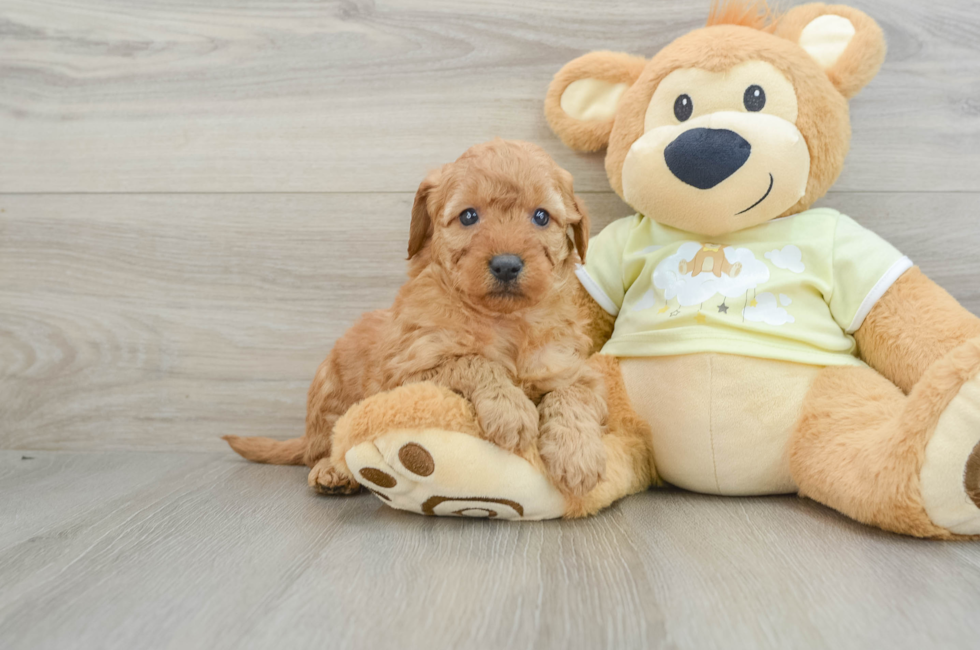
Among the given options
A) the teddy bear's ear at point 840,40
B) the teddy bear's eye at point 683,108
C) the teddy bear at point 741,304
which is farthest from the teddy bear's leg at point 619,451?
the teddy bear's ear at point 840,40

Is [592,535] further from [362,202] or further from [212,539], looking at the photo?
[362,202]

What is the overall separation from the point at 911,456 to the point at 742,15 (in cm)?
82

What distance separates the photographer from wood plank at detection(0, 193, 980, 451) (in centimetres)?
150

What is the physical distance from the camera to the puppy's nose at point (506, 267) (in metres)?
0.92

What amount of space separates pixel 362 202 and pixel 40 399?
0.90 meters

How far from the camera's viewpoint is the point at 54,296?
5.12 feet

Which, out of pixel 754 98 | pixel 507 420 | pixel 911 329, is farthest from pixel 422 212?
pixel 911 329

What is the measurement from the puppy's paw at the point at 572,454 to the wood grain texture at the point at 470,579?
84 millimetres

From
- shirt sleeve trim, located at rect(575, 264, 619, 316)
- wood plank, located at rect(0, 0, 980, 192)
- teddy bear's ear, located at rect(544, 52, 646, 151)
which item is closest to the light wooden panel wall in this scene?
wood plank, located at rect(0, 0, 980, 192)

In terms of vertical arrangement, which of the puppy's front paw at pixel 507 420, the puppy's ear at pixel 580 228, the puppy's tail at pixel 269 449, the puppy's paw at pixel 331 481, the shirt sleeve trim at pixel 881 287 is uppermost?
the puppy's ear at pixel 580 228

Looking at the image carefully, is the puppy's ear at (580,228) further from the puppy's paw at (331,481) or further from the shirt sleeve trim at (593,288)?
the puppy's paw at (331,481)

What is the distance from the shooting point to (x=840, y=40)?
1.21 metres

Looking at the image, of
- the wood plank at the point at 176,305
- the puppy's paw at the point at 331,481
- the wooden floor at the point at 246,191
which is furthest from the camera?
the wood plank at the point at 176,305

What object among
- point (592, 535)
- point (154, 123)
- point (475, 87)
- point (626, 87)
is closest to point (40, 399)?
point (154, 123)
